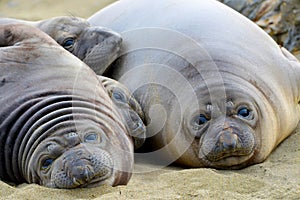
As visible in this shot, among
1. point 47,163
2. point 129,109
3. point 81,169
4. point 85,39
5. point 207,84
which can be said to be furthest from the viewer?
point 85,39

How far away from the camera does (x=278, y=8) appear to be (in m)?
7.05

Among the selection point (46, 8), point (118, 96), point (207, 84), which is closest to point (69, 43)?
point (118, 96)

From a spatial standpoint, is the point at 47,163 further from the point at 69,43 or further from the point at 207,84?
the point at 69,43

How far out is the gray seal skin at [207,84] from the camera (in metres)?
4.43

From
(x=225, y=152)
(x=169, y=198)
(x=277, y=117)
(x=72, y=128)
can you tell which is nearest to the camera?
(x=169, y=198)

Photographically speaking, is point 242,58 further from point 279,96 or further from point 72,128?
point 72,128

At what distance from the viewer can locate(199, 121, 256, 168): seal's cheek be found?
4312 millimetres

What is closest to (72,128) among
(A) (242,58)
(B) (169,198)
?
(B) (169,198)

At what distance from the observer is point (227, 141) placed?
4.30 m

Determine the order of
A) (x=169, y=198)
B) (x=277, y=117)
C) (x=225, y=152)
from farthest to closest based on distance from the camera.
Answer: (x=277, y=117) < (x=225, y=152) < (x=169, y=198)

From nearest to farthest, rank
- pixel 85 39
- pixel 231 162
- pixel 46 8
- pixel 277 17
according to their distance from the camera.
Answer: pixel 231 162 → pixel 85 39 → pixel 277 17 → pixel 46 8

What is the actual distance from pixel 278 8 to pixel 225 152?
A: 3.05 meters

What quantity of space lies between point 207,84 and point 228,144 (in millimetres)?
419

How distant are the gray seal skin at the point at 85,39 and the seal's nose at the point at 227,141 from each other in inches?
49.3
